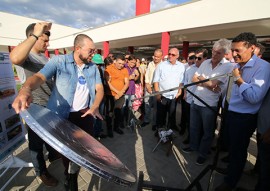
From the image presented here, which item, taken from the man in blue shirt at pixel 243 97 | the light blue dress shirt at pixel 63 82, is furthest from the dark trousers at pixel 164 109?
the light blue dress shirt at pixel 63 82

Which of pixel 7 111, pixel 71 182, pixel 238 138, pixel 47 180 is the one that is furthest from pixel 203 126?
pixel 7 111

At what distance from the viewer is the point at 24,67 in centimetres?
198

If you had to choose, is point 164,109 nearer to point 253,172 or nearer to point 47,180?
point 253,172

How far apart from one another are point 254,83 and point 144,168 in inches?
79.1

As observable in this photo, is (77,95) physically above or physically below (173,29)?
below

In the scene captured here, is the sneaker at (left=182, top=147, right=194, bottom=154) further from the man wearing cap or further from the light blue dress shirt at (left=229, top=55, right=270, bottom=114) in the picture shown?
the man wearing cap

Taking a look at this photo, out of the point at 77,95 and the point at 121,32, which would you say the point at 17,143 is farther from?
the point at 121,32

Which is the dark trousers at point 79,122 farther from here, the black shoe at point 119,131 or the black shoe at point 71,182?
the black shoe at point 119,131

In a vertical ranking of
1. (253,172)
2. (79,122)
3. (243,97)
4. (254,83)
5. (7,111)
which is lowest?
(253,172)

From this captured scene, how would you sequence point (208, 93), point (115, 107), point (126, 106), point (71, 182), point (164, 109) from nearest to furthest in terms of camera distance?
point (71, 182), point (208, 93), point (164, 109), point (115, 107), point (126, 106)

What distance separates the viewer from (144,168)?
279cm

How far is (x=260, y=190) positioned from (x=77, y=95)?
2.38 meters

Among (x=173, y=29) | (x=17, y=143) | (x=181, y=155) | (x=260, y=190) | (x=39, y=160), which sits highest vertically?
(x=173, y=29)

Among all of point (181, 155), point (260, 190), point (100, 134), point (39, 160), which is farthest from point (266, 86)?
point (100, 134)
